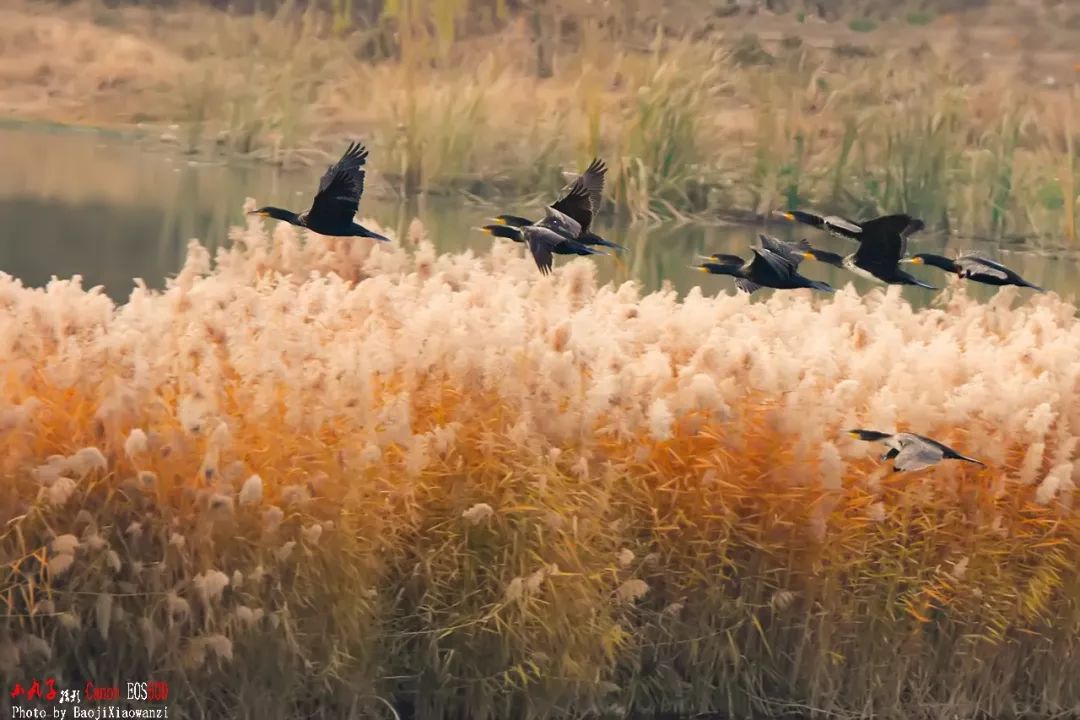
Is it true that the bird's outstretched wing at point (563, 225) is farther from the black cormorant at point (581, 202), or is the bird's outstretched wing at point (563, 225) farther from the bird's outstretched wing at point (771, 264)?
the bird's outstretched wing at point (771, 264)

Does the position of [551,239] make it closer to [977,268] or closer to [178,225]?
[977,268]

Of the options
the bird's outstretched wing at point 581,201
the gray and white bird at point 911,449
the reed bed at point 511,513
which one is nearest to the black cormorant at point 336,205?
the reed bed at point 511,513

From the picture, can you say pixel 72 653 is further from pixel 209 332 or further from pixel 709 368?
pixel 709 368

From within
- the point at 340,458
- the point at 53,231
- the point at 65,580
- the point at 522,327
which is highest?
the point at 522,327

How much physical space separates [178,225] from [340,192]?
590 centimetres

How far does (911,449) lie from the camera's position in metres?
3.95

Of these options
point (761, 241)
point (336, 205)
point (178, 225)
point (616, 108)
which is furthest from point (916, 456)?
point (616, 108)

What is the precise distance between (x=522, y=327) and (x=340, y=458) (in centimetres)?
64

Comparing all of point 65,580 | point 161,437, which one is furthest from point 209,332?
point 65,580

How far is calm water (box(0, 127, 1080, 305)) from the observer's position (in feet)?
28.6

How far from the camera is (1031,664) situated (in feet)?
14.9

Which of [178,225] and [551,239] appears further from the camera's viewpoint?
[178,225]

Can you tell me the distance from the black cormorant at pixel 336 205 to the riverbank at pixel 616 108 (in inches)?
259

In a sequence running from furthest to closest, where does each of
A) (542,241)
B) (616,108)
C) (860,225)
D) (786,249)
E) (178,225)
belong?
(616,108) < (178,225) < (786,249) < (860,225) < (542,241)
